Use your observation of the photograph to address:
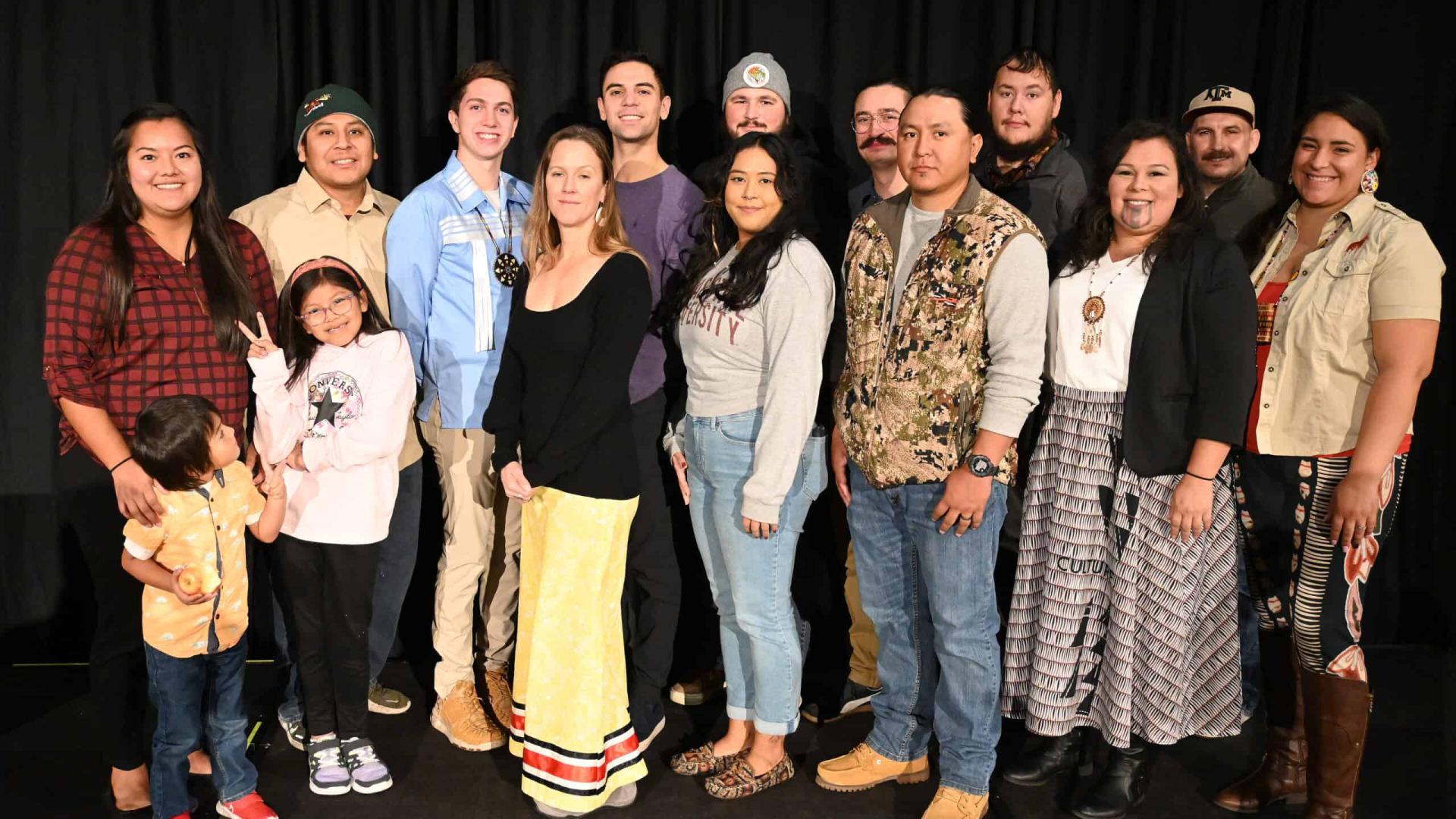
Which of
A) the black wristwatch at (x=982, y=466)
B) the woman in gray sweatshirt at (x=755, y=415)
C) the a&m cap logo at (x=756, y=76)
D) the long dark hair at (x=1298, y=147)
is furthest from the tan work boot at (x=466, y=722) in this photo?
the long dark hair at (x=1298, y=147)

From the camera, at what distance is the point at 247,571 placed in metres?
2.47

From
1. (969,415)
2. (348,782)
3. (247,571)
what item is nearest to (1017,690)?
(969,415)

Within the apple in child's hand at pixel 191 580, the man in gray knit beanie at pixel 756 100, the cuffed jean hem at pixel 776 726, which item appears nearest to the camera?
the apple in child's hand at pixel 191 580

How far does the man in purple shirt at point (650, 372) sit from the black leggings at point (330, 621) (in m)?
0.68

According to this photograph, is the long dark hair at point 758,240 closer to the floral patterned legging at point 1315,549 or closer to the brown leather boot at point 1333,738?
the floral patterned legging at point 1315,549

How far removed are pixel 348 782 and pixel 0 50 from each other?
2.57m

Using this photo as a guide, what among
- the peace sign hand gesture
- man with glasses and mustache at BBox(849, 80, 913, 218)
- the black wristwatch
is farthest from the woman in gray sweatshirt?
the peace sign hand gesture

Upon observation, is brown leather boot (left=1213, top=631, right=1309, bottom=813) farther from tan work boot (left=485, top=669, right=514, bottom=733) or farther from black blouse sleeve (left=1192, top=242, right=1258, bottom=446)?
tan work boot (left=485, top=669, right=514, bottom=733)

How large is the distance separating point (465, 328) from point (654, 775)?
4.18 ft

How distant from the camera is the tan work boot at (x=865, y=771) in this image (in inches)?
103

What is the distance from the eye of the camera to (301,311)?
245 centimetres

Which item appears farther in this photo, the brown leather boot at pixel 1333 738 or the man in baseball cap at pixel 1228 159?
the man in baseball cap at pixel 1228 159

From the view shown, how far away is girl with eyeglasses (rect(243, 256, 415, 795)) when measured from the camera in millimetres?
2422

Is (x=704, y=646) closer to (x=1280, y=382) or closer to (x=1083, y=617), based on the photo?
(x=1083, y=617)
